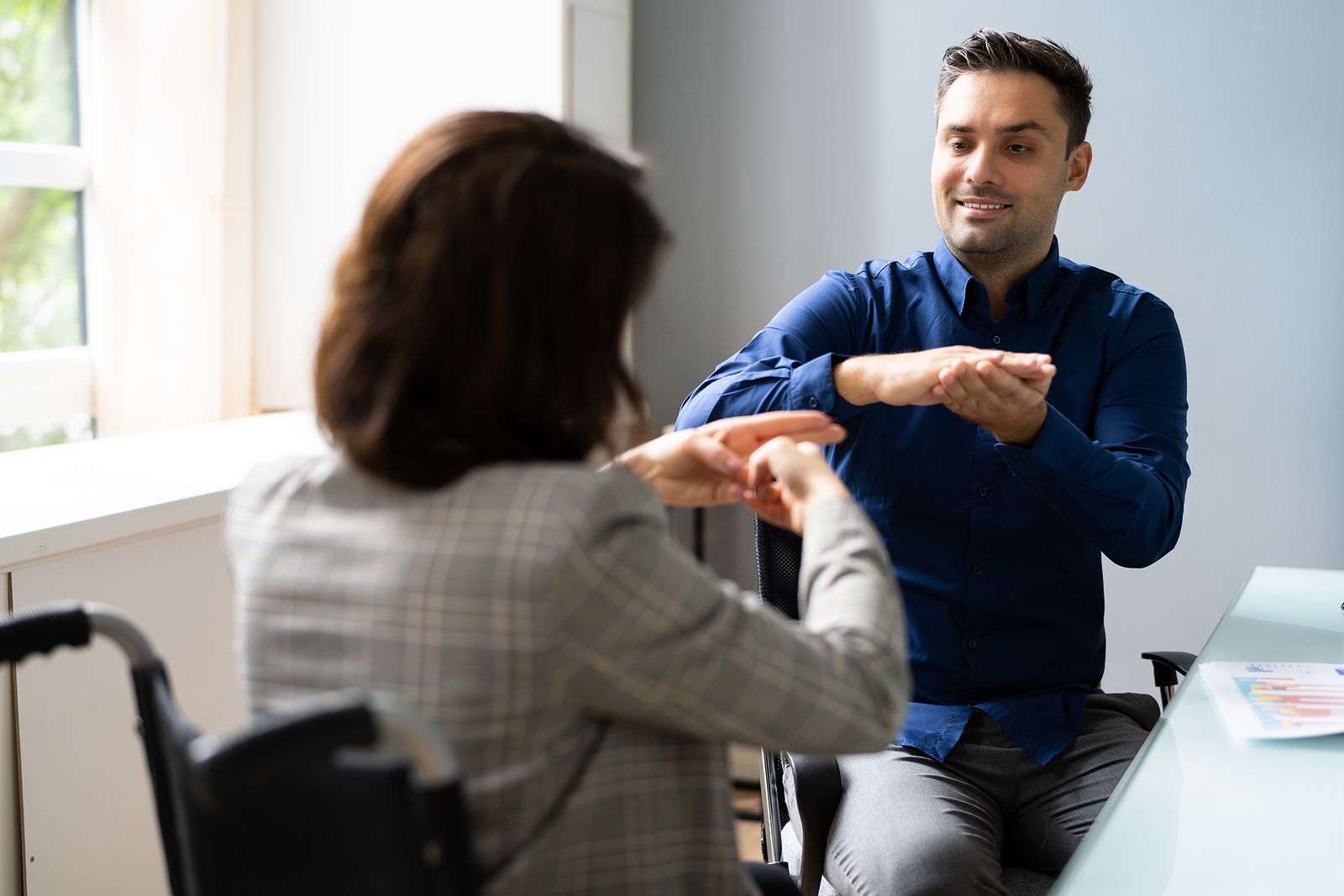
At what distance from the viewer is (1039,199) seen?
1.87m

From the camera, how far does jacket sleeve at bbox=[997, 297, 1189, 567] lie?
5.20ft

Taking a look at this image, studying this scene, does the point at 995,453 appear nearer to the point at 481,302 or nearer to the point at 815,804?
the point at 815,804

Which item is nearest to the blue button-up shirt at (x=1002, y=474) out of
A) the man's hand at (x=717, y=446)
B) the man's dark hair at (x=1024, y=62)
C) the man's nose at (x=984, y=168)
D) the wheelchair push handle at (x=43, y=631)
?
the man's nose at (x=984, y=168)

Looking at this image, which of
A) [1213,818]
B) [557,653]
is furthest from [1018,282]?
[557,653]

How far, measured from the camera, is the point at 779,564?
65.2 inches

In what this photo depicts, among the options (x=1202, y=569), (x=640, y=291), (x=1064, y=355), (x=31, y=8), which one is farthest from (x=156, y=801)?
(x=1202, y=569)

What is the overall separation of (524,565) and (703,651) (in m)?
0.13

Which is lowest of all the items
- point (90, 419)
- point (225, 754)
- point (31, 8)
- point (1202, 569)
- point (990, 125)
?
point (1202, 569)

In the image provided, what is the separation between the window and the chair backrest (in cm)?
185

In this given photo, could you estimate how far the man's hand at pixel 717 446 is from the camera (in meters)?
1.23

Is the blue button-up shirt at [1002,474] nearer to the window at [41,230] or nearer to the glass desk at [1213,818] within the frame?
the glass desk at [1213,818]

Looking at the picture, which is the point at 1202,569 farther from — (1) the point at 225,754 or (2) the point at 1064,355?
(1) the point at 225,754

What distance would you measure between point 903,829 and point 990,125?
41.4 inches

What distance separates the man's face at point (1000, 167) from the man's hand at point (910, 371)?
341 millimetres
